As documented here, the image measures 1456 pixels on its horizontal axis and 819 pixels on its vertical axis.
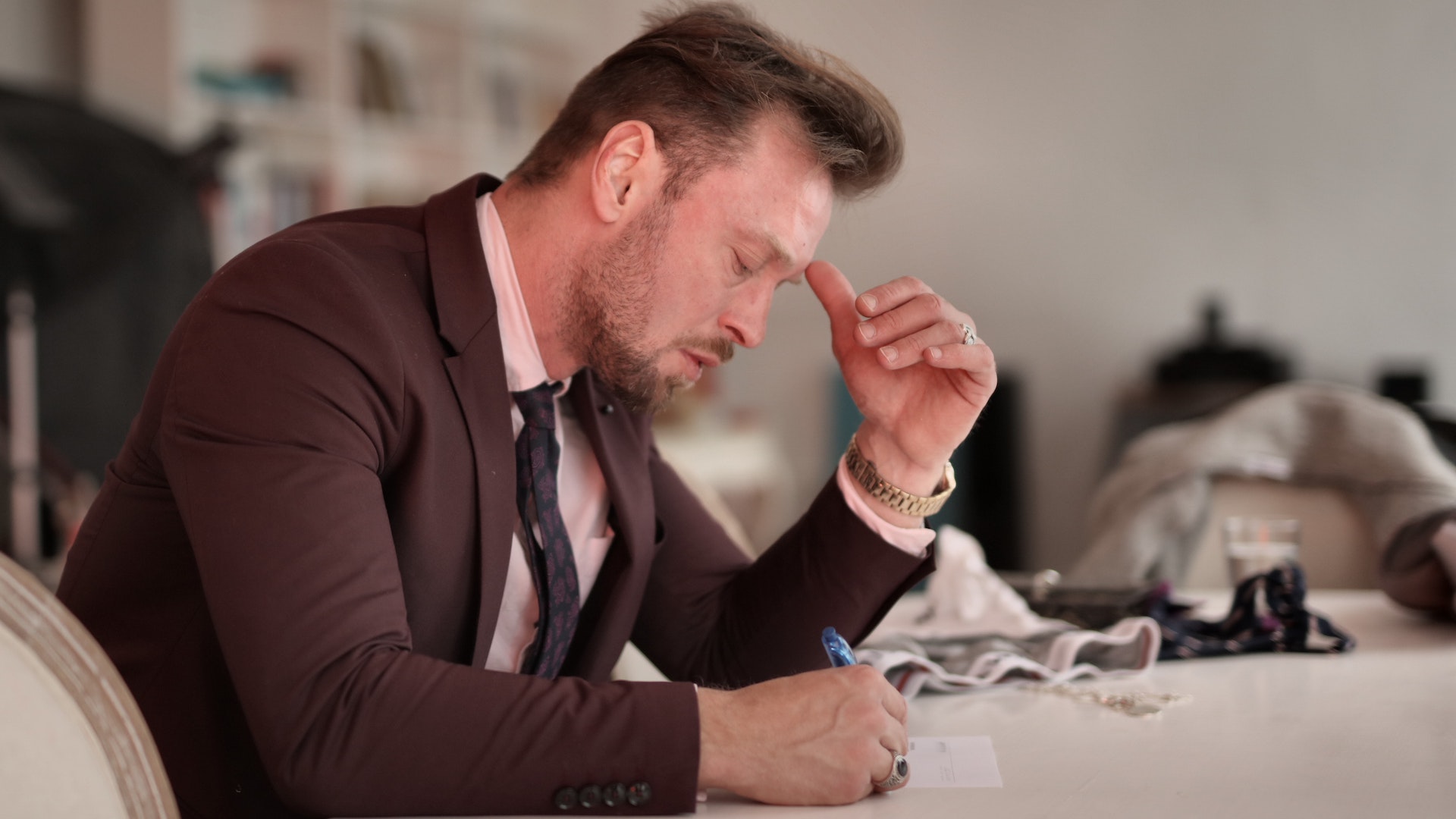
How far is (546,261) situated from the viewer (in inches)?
47.8

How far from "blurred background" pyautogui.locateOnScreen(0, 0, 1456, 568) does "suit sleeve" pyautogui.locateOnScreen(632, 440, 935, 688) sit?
260 centimetres

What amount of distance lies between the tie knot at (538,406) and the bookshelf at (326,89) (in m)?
2.89

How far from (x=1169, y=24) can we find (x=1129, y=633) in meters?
3.96

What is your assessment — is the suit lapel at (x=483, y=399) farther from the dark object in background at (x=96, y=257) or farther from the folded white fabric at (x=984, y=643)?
the dark object in background at (x=96, y=257)

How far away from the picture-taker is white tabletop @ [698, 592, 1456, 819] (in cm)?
81

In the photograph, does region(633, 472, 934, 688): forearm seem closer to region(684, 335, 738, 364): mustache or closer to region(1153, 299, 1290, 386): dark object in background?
region(684, 335, 738, 364): mustache

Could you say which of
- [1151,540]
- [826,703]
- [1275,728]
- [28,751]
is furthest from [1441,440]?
[28,751]

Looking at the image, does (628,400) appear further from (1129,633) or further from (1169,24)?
(1169,24)

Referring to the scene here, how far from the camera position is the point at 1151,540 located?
7.16 feet

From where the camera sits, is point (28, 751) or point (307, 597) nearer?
point (28, 751)

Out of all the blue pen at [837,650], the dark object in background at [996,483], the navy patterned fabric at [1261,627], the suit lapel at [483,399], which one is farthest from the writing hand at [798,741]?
the dark object in background at [996,483]

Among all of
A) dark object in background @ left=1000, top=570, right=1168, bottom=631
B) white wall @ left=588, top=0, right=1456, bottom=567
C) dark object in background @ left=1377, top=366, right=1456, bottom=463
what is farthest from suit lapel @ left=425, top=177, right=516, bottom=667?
dark object in background @ left=1377, top=366, right=1456, bottom=463

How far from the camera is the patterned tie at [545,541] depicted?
1.14 m

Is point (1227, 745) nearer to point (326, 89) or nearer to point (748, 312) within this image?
point (748, 312)
